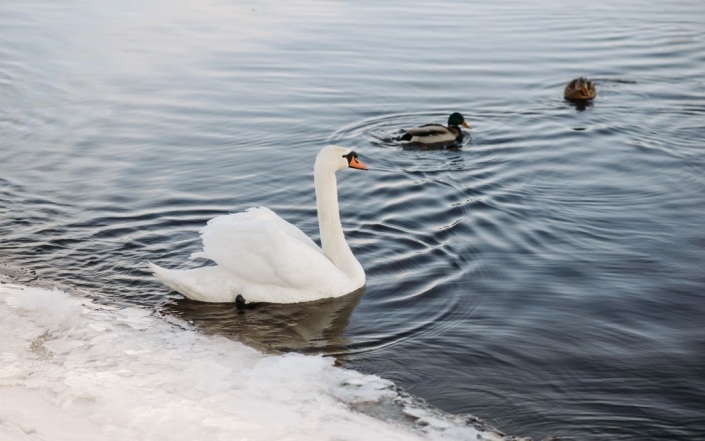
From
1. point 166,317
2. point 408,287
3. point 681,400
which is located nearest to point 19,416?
point 166,317

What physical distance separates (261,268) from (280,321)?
53cm

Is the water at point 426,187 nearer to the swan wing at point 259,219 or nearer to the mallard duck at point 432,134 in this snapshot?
the mallard duck at point 432,134

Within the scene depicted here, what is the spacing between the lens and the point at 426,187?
476 inches

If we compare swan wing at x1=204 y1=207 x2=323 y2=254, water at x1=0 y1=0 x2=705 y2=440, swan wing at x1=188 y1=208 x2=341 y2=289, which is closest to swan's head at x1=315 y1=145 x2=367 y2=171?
swan wing at x1=204 y1=207 x2=323 y2=254

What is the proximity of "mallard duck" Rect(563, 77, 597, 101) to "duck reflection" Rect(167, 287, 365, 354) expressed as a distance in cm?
Result: 803

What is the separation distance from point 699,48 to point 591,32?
3082 mm

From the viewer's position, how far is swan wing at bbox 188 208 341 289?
8.60m

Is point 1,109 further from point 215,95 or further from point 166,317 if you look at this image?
point 166,317

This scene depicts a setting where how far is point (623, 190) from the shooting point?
11695mm

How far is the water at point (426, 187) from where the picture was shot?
25.0 ft

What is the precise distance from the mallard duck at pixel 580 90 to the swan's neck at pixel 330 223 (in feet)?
25.6

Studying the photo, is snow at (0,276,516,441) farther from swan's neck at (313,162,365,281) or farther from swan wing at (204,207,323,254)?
swan's neck at (313,162,365,281)

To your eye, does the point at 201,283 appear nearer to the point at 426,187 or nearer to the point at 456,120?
the point at 426,187

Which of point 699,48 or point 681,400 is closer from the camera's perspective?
point 681,400
